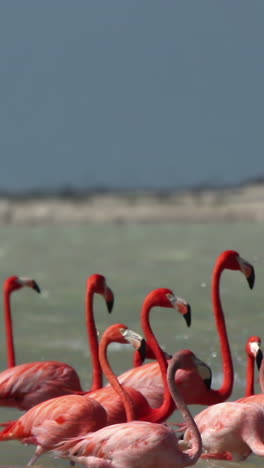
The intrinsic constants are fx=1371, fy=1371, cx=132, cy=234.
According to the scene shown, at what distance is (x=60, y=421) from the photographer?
6.30 m

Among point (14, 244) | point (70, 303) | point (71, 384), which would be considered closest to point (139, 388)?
point (71, 384)

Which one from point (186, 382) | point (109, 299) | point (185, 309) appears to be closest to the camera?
point (185, 309)

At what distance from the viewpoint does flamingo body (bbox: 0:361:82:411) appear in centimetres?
726

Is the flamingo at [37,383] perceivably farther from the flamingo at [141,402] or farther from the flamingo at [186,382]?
the flamingo at [141,402]

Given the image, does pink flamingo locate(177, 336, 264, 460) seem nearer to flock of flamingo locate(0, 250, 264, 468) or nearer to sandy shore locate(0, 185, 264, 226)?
flock of flamingo locate(0, 250, 264, 468)

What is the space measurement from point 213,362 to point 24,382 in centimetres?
357

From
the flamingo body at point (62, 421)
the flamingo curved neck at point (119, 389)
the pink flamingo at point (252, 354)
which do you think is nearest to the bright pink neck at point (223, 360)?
the pink flamingo at point (252, 354)

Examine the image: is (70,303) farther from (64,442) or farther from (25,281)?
(64,442)

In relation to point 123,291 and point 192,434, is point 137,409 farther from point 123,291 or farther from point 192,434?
point 123,291

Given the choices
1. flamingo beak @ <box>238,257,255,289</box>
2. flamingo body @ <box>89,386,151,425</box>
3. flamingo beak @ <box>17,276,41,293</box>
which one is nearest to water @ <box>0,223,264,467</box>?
flamingo body @ <box>89,386,151,425</box>

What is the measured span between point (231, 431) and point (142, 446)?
676 mm

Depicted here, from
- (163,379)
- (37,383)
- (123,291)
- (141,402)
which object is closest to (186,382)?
(163,379)

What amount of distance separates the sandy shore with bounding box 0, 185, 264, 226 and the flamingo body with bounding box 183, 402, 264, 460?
122ft

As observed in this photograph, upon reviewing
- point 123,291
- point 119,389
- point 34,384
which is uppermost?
point 123,291
